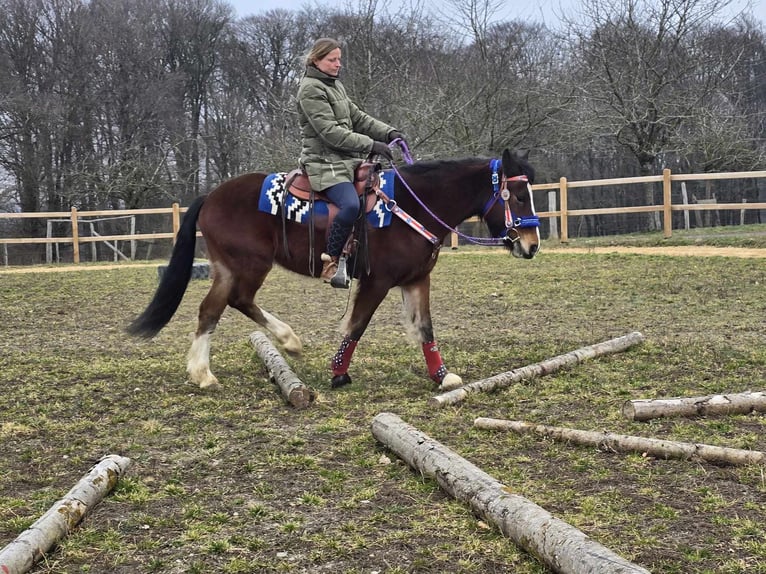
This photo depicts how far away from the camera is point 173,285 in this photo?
21.3 feet

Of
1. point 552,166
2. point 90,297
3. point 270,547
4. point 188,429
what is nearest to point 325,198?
point 188,429

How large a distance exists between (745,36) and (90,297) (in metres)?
28.2

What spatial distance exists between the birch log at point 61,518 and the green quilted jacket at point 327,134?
2.79 metres

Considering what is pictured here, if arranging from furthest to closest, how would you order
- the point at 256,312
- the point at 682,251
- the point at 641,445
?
the point at 682,251 → the point at 256,312 → the point at 641,445

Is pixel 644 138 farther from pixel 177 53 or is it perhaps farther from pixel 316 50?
pixel 316 50

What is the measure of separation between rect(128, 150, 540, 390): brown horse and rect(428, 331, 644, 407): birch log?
0.98 ft

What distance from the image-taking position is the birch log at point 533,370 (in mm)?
5305

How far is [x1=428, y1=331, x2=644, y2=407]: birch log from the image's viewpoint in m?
5.30

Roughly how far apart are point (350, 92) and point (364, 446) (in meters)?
21.6

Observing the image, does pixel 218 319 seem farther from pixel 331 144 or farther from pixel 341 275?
pixel 331 144

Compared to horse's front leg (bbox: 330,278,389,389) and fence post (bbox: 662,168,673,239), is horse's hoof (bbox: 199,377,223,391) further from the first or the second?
fence post (bbox: 662,168,673,239)

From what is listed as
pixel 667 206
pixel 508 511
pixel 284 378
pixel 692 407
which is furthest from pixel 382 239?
pixel 667 206

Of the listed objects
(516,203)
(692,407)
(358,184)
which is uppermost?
(358,184)

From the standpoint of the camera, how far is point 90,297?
12.4m
